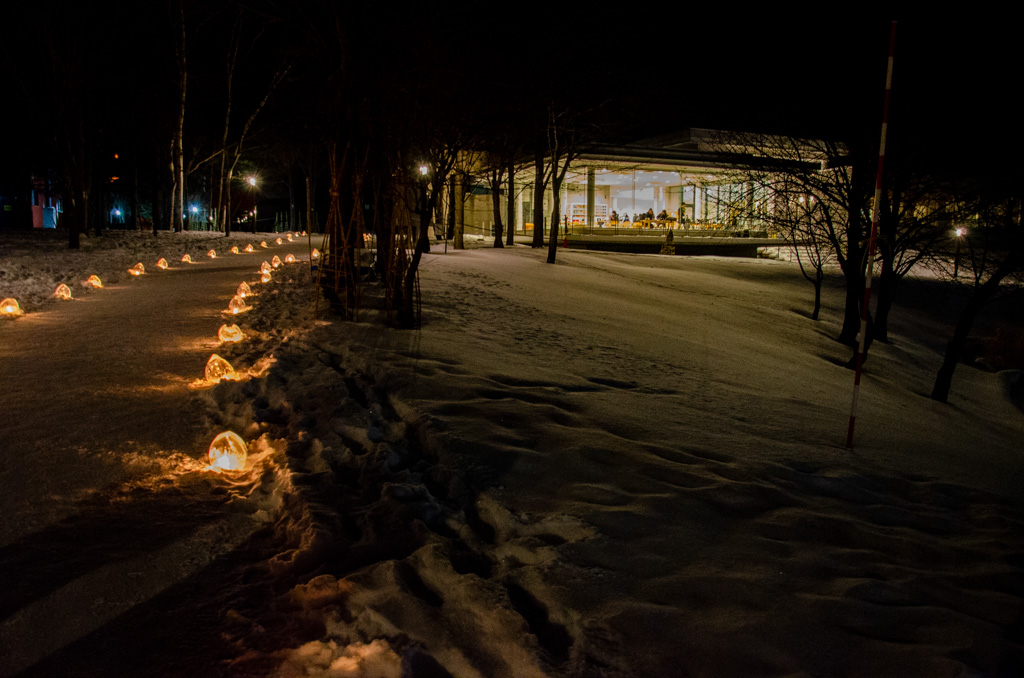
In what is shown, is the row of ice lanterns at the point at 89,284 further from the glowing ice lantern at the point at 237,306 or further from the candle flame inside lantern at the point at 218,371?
the candle flame inside lantern at the point at 218,371

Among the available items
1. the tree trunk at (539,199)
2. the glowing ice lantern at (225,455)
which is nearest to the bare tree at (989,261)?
the glowing ice lantern at (225,455)

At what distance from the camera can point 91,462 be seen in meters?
4.36

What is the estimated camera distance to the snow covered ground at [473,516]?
106 inches

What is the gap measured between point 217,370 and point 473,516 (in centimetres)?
353

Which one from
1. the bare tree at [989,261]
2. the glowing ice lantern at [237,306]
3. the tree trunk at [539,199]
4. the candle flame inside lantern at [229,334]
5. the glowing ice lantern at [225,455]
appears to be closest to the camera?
the glowing ice lantern at [225,455]

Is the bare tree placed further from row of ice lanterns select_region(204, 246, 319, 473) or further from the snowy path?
the snowy path

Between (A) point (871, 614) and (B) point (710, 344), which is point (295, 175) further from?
(A) point (871, 614)

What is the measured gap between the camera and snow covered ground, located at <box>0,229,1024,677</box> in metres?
2.69

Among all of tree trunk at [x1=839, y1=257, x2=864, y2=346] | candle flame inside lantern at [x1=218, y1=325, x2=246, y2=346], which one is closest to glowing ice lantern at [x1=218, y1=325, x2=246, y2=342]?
candle flame inside lantern at [x1=218, y1=325, x2=246, y2=346]

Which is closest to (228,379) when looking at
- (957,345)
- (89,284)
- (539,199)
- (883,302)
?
(89,284)

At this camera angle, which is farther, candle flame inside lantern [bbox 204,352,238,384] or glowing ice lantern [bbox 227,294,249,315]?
glowing ice lantern [bbox 227,294,249,315]

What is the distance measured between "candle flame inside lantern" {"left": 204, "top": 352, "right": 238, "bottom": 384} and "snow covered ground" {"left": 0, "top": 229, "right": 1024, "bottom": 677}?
0.76 feet

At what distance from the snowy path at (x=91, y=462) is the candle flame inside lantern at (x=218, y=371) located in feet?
0.75

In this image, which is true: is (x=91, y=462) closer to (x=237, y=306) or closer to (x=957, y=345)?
(x=237, y=306)
